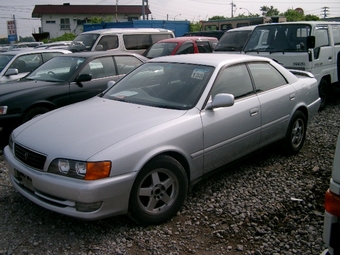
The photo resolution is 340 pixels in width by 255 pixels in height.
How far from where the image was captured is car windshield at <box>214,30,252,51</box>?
11164mm

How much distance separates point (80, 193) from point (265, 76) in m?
3.07

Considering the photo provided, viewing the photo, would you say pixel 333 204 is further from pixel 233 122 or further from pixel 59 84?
pixel 59 84

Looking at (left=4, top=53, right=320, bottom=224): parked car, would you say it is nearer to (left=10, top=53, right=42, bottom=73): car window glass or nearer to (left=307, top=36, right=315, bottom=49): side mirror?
(left=307, top=36, right=315, bottom=49): side mirror

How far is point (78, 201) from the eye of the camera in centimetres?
316

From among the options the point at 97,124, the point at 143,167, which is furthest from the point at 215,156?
the point at 97,124

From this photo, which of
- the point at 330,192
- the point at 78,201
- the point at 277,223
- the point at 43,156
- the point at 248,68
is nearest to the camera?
the point at 330,192

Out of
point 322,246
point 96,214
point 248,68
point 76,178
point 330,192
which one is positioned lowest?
point 322,246

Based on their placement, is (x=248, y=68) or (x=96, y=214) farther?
(x=248, y=68)

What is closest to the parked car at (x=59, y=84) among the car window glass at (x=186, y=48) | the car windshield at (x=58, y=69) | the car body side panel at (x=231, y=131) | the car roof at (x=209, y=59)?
the car windshield at (x=58, y=69)

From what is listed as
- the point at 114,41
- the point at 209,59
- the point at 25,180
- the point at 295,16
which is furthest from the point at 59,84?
the point at 295,16

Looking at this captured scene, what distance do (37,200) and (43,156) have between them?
407mm

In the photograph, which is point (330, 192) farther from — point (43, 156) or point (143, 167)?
point (43, 156)

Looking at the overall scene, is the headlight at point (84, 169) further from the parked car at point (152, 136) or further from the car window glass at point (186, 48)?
the car window glass at point (186, 48)

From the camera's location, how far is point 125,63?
7648mm
